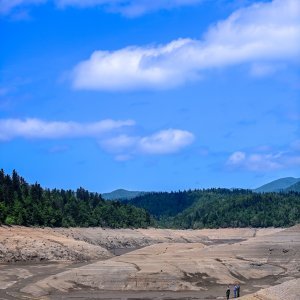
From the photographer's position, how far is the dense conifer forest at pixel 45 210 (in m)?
133

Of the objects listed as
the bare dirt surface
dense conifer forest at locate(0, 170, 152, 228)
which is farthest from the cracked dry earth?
dense conifer forest at locate(0, 170, 152, 228)

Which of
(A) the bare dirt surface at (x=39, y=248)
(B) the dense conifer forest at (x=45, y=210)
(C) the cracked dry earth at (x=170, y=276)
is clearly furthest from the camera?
(B) the dense conifer forest at (x=45, y=210)

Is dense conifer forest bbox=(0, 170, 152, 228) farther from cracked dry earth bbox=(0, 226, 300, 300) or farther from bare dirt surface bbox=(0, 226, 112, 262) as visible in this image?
cracked dry earth bbox=(0, 226, 300, 300)

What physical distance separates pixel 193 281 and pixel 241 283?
20.2ft

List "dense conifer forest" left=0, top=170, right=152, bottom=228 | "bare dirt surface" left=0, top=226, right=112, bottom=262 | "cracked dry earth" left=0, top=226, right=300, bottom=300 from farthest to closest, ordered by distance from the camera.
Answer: "dense conifer forest" left=0, top=170, right=152, bottom=228 < "bare dirt surface" left=0, top=226, right=112, bottom=262 < "cracked dry earth" left=0, top=226, right=300, bottom=300

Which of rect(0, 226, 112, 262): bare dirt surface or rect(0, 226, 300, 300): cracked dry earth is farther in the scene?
rect(0, 226, 112, 262): bare dirt surface

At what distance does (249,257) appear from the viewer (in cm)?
8512

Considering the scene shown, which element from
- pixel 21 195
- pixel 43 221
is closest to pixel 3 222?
pixel 43 221

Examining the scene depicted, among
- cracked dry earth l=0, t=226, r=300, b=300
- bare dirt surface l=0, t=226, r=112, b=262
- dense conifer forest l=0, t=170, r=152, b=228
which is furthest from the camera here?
dense conifer forest l=0, t=170, r=152, b=228

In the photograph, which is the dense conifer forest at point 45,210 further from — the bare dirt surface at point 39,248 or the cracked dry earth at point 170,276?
the cracked dry earth at point 170,276

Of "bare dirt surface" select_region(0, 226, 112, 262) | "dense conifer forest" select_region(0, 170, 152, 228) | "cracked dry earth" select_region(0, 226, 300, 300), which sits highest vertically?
"dense conifer forest" select_region(0, 170, 152, 228)

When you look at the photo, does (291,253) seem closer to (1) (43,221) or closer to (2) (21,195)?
(1) (43,221)

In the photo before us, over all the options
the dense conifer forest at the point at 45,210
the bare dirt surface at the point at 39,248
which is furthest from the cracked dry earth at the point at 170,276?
the dense conifer forest at the point at 45,210

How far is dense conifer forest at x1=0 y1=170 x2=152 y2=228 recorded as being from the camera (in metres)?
133
